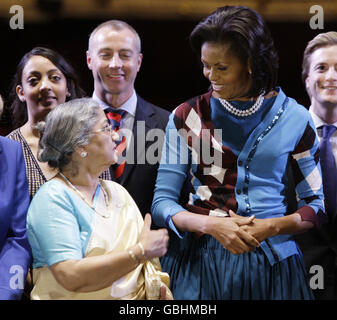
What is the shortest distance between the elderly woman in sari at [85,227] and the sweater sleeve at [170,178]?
0.11m

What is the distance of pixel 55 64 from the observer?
8.30 feet

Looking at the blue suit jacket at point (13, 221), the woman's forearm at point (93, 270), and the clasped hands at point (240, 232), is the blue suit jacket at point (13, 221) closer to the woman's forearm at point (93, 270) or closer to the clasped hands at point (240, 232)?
the woman's forearm at point (93, 270)

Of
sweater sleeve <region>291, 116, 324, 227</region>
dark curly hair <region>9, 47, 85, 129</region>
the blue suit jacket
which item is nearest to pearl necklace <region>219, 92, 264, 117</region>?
sweater sleeve <region>291, 116, 324, 227</region>

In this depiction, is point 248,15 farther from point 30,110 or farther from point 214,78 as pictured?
point 30,110

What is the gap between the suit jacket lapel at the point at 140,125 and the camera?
242 centimetres

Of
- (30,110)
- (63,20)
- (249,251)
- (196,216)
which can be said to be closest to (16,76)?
(30,110)

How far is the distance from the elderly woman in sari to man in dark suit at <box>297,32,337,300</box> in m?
0.63

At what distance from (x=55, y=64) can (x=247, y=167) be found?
0.93 m

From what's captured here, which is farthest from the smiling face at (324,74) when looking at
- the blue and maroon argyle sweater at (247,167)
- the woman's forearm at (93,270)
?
the woman's forearm at (93,270)

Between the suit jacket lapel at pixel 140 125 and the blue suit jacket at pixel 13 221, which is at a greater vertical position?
the suit jacket lapel at pixel 140 125

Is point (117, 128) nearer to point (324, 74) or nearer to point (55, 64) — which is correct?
point (55, 64)

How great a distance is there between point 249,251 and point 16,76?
48.6 inches

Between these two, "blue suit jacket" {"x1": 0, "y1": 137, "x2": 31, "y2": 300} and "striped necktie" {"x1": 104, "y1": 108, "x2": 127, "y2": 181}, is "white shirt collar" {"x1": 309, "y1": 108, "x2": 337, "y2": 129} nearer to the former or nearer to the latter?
"striped necktie" {"x1": 104, "y1": 108, "x2": 127, "y2": 181}

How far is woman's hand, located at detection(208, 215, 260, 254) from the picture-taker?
219cm
